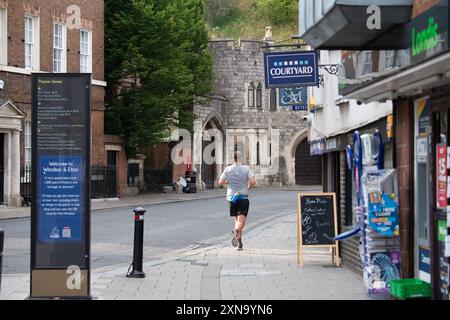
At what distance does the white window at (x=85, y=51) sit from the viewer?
34250 millimetres

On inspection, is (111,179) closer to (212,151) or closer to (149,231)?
(149,231)

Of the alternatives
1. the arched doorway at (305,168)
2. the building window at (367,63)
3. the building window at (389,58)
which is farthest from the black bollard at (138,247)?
the arched doorway at (305,168)

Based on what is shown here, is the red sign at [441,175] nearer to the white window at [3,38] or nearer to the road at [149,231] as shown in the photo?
the road at [149,231]

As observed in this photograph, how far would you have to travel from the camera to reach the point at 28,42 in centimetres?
3123

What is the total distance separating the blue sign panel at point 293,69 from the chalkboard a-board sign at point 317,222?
8.07 ft

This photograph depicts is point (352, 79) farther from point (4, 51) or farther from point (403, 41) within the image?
point (4, 51)

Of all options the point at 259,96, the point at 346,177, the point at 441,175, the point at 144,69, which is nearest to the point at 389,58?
the point at 441,175

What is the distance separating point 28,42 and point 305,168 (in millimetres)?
29276

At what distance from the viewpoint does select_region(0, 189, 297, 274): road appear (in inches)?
586

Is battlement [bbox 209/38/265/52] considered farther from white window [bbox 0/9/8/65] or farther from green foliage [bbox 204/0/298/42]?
white window [bbox 0/9/8/65]

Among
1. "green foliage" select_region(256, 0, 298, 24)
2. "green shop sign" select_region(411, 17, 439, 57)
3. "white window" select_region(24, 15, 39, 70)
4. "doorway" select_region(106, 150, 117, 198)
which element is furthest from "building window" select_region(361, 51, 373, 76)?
"green foliage" select_region(256, 0, 298, 24)

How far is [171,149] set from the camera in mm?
46438

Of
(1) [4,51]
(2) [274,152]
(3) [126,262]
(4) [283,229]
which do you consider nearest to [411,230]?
(3) [126,262]

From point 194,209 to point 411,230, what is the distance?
20.8m
